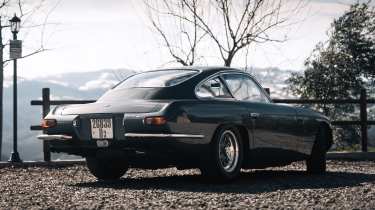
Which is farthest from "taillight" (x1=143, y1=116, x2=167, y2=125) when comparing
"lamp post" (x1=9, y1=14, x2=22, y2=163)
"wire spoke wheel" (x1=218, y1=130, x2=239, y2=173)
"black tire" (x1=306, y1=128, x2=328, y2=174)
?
"lamp post" (x1=9, y1=14, x2=22, y2=163)

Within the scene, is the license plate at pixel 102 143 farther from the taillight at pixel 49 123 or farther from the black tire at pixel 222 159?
the black tire at pixel 222 159

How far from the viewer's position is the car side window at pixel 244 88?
339 inches

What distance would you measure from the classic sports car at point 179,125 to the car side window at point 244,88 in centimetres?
1

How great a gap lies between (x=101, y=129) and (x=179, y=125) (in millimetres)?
913

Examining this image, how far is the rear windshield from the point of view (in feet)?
26.8

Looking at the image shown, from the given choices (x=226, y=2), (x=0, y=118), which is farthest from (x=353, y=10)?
(x=0, y=118)

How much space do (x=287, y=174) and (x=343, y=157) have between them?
5157mm

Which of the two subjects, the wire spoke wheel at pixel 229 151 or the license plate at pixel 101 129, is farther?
the wire spoke wheel at pixel 229 151

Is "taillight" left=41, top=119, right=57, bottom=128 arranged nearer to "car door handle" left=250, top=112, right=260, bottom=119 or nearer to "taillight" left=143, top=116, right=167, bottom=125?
"taillight" left=143, top=116, right=167, bottom=125

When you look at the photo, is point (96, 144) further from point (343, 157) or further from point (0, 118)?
point (0, 118)

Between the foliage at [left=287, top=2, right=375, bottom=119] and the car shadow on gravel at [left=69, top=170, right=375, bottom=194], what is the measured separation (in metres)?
18.5

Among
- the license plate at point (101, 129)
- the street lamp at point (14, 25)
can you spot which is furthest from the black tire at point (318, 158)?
the street lamp at point (14, 25)

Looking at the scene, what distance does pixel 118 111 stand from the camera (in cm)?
775

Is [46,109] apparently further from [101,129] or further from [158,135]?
[158,135]
